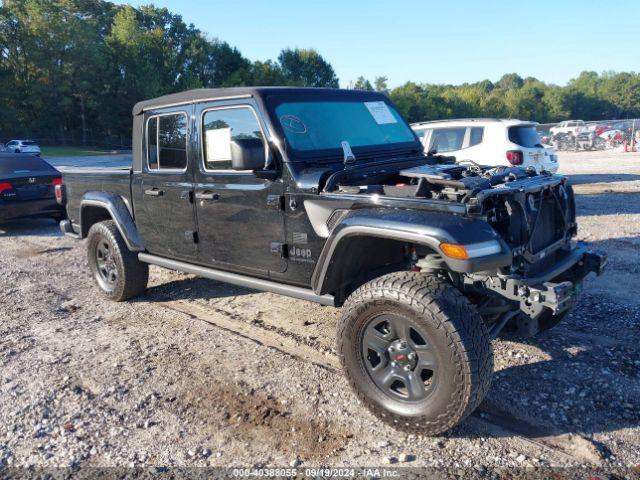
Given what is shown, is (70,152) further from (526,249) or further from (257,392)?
(526,249)

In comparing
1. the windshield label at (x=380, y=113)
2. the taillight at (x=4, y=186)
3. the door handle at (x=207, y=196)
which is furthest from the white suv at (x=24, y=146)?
the windshield label at (x=380, y=113)

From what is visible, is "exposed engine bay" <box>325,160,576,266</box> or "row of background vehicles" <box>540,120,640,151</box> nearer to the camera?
"exposed engine bay" <box>325,160,576,266</box>

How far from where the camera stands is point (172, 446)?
3168 mm

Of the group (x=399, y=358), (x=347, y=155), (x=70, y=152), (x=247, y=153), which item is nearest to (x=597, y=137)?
(x=347, y=155)

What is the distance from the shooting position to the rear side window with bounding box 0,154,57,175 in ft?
32.1

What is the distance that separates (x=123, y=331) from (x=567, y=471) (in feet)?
12.3

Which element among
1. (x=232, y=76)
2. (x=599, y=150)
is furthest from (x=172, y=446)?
(x=232, y=76)

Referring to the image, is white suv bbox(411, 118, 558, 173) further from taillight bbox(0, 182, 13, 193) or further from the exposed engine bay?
taillight bbox(0, 182, 13, 193)

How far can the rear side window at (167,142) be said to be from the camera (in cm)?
463

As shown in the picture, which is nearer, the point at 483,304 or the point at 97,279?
the point at 483,304

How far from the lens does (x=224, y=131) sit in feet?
14.1

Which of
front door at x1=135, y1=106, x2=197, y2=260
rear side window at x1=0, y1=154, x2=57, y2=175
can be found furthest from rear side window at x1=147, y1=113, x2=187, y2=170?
rear side window at x1=0, y1=154, x2=57, y2=175

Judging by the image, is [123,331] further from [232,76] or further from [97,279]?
[232,76]

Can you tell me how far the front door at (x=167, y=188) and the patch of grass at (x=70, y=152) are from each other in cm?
4095
